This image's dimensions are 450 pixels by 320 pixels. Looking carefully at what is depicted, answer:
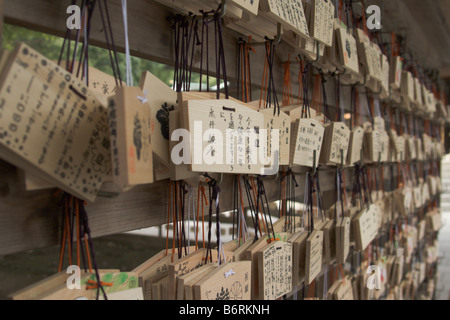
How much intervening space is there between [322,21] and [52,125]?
0.76 metres

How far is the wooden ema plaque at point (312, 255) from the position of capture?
98cm

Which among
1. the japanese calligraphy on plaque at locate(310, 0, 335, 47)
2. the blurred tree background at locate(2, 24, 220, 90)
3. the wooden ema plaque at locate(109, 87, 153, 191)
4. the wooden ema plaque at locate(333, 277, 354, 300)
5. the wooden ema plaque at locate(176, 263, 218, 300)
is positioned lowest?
the wooden ema plaque at locate(333, 277, 354, 300)

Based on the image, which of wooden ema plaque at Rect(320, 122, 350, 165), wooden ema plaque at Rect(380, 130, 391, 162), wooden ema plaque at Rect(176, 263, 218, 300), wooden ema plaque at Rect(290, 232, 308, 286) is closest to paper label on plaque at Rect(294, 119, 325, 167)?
wooden ema plaque at Rect(320, 122, 350, 165)

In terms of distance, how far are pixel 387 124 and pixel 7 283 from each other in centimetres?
298

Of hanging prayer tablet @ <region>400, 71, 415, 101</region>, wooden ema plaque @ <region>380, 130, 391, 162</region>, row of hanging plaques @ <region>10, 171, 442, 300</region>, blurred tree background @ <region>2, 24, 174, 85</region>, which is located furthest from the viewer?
blurred tree background @ <region>2, 24, 174, 85</region>

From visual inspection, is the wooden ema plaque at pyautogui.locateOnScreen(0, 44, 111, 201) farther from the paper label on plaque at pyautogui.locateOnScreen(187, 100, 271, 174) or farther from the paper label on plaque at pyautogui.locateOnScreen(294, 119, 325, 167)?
the paper label on plaque at pyautogui.locateOnScreen(294, 119, 325, 167)

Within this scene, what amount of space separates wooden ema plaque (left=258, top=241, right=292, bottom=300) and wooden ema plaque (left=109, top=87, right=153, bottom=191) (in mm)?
400

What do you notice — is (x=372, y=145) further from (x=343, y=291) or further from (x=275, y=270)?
(x=275, y=270)

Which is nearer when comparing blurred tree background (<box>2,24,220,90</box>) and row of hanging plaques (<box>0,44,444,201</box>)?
row of hanging plaques (<box>0,44,444,201</box>)

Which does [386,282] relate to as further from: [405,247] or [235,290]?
[235,290]

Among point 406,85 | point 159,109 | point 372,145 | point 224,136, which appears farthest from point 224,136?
point 406,85

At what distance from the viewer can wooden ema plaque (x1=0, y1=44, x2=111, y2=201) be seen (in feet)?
1.38

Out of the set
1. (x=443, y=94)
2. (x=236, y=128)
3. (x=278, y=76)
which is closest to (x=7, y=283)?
(x=278, y=76)

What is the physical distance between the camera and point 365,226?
137 centimetres
